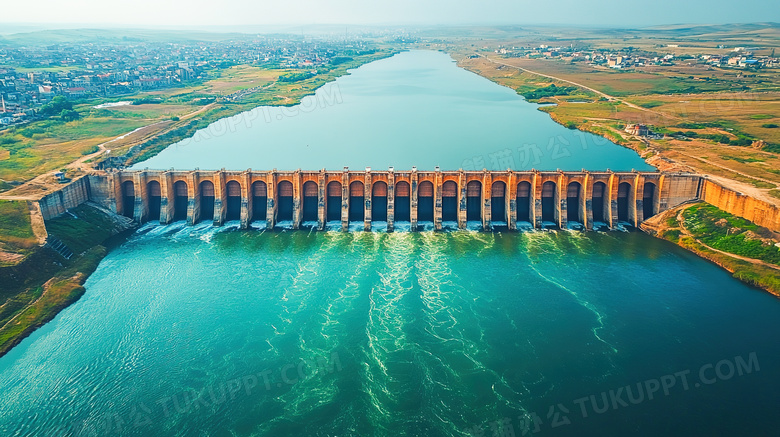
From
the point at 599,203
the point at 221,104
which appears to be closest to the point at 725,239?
the point at 599,203

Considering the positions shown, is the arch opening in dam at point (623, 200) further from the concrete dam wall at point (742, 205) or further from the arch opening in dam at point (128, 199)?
the arch opening in dam at point (128, 199)

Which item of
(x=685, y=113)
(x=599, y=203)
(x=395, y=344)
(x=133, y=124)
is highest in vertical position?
(x=133, y=124)

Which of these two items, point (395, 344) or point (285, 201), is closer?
point (395, 344)

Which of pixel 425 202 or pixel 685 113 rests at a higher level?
pixel 685 113

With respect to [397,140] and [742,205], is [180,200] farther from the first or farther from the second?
[742,205]

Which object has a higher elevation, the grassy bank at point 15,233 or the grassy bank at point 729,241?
the grassy bank at point 15,233

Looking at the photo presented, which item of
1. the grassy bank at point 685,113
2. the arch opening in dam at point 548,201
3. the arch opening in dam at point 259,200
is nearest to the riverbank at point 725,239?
the grassy bank at point 685,113
